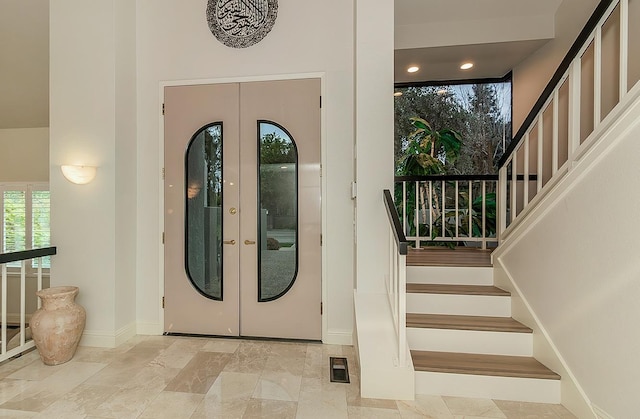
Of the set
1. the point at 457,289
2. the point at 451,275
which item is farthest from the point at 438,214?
the point at 457,289

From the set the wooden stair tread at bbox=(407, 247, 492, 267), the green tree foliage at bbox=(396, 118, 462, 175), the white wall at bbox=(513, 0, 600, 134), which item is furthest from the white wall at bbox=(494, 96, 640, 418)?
the white wall at bbox=(513, 0, 600, 134)

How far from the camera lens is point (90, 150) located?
9.29 feet

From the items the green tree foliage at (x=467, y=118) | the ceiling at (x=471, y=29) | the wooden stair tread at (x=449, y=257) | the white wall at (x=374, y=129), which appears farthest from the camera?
the green tree foliage at (x=467, y=118)

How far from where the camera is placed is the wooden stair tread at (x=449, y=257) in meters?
2.87

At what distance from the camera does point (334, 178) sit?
2.88 meters

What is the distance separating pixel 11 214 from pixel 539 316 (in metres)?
7.28

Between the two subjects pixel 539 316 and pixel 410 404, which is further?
pixel 539 316

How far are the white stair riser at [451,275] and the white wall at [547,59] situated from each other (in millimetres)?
2505

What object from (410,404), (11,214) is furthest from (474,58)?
(11,214)

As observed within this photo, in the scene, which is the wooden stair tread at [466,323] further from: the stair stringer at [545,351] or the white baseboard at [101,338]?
the white baseboard at [101,338]

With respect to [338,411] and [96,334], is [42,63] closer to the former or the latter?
[96,334]

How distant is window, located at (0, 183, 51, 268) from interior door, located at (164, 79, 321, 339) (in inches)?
145

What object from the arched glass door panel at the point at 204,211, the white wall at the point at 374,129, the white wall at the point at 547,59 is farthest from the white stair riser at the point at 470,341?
the white wall at the point at 547,59

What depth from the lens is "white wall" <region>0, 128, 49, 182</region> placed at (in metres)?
5.01
